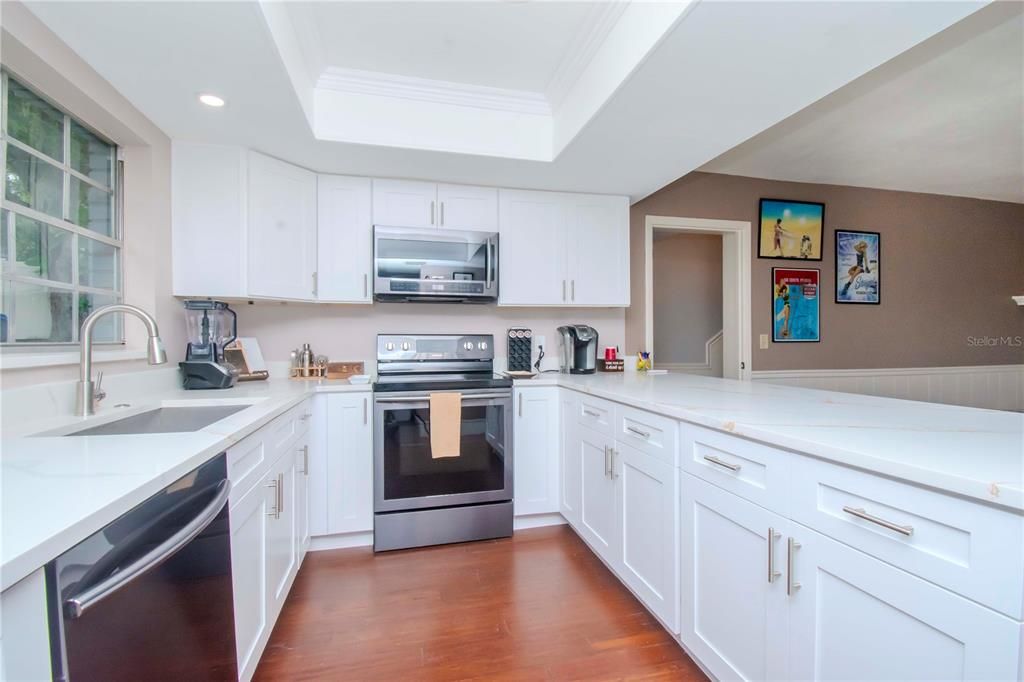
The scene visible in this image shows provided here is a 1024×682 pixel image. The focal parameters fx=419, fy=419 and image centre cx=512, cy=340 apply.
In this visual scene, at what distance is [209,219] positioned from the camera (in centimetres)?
210

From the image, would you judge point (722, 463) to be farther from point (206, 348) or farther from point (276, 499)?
point (206, 348)

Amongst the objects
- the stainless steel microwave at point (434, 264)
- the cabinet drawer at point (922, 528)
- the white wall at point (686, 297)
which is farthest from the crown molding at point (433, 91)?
the white wall at point (686, 297)

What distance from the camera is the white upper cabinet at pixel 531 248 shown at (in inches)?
Result: 107

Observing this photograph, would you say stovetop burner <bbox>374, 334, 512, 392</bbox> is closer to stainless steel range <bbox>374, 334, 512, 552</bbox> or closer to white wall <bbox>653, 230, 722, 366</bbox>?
stainless steel range <bbox>374, 334, 512, 552</bbox>

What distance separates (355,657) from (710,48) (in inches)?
95.4

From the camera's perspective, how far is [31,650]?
533 mm

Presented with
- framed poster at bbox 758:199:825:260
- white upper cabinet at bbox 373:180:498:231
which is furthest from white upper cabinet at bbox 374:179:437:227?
framed poster at bbox 758:199:825:260

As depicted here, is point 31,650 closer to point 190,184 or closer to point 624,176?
point 190,184

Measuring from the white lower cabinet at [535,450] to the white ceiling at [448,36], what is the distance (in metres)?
1.67

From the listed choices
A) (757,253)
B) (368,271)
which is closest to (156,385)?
(368,271)

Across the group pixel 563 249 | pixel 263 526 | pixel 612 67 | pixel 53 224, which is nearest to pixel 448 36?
pixel 612 67

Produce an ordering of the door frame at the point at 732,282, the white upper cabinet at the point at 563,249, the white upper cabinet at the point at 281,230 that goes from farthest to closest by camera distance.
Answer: the door frame at the point at 732,282 → the white upper cabinet at the point at 563,249 → the white upper cabinet at the point at 281,230

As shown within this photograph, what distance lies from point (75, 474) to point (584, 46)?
213cm

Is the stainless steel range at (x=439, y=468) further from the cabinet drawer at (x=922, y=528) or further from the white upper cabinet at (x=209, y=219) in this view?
the cabinet drawer at (x=922, y=528)
